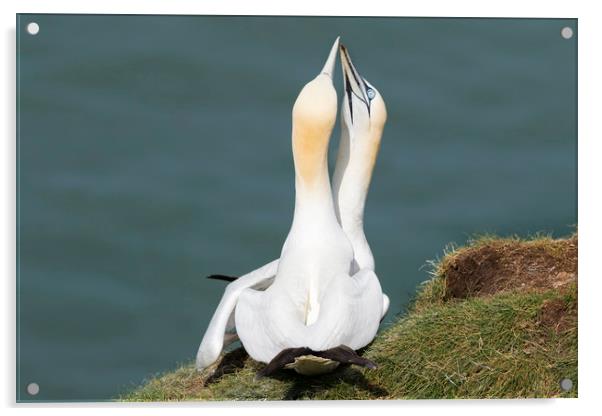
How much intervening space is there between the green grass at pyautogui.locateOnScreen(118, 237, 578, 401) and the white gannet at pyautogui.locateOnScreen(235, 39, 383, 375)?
107 mm

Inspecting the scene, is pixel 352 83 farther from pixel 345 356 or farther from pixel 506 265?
pixel 345 356

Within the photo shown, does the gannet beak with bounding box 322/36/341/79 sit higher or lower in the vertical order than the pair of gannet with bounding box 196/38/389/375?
higher

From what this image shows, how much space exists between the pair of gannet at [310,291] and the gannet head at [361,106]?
0.26ft

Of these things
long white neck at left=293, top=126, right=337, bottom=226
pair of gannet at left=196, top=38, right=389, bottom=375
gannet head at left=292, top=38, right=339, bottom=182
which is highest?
gannet head at left=292, top=38, right=339, bottom=182

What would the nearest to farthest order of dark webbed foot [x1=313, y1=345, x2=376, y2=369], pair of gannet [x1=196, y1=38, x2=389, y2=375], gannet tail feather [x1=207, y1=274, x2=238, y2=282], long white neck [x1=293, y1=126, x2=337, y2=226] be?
dark webbed foot [x1=313, y1=345, x2=376, y2=369], pair of gannet [x1=196, y1=38, x2=389, y2=375], long white neck [x1=293, y1=126, x2=337, y2=226], gannet tail feather [x1=207, y1=274, x2=238, y2=282]

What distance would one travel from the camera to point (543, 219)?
806cm

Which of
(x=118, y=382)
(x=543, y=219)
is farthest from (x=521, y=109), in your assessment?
(x=118, y=382)

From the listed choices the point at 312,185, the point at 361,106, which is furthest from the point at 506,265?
the point at 312,185

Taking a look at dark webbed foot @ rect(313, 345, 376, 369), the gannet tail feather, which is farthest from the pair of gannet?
the gannet tail feather

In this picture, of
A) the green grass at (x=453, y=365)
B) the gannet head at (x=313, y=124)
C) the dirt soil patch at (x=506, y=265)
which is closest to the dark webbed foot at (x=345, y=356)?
the green grass at (x=453, y=365)

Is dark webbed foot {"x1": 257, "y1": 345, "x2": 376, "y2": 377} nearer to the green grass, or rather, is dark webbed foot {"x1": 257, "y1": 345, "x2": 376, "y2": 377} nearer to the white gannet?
the white gannet

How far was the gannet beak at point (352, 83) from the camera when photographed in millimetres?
7992

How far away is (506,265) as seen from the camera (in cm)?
814

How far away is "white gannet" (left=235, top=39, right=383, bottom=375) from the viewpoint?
748 centimetres
